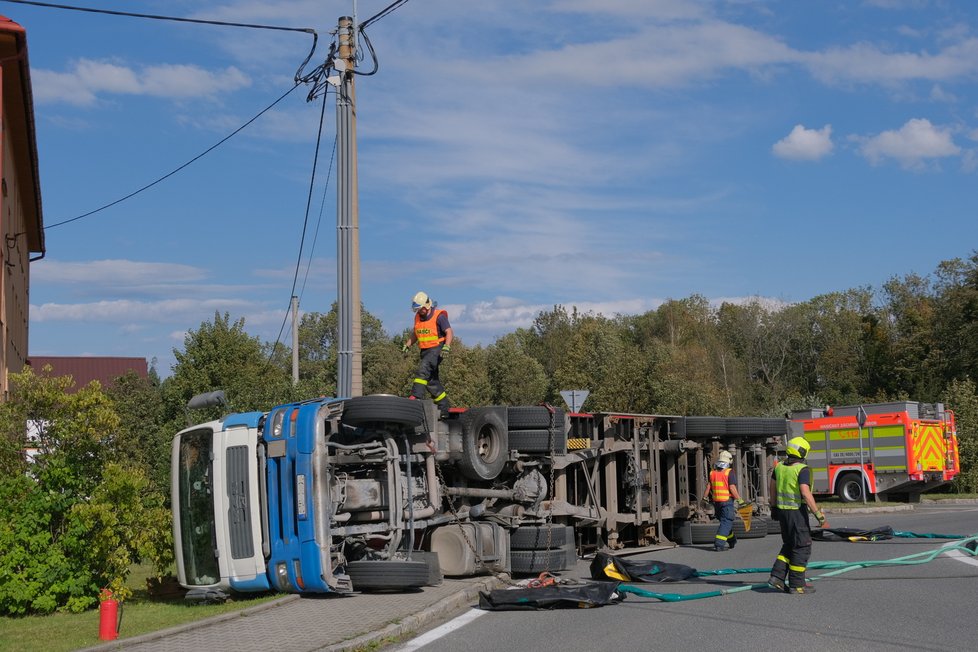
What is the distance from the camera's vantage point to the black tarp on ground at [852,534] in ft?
51.1

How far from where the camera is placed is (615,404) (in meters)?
42.8

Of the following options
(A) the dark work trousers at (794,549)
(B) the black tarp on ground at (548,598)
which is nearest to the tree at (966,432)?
(A) the dark work trousers at (794,549)

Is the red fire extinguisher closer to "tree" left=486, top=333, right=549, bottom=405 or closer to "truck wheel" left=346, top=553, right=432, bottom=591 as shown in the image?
"truck wheel" left=346, top=553, right=432, bottom=591

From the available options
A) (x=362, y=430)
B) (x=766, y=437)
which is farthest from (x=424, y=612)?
(x=766, y=437)

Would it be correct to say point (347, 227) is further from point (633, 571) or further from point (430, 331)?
point (633, 571)

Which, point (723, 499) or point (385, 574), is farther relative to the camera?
point (723, 499)

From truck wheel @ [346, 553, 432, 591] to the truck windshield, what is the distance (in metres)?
1.57

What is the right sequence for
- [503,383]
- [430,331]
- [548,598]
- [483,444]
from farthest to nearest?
[503,383] < [430,331] < [483,444] < [548,598]

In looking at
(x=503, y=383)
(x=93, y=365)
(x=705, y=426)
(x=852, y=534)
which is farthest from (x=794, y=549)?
(x=93, y=365)

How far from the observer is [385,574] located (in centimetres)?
1048

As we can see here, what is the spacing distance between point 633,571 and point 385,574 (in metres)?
2.83

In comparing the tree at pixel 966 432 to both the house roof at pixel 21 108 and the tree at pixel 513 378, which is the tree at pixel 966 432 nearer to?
the house roof at pixel 21 108

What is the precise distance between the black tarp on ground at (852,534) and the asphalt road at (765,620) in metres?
3.01

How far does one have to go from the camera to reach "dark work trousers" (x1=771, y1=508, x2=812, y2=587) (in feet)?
33.9
